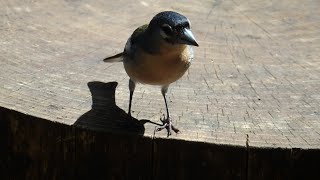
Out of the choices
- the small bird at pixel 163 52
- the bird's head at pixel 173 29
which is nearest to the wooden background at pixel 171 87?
the small bird at pixel 163 52

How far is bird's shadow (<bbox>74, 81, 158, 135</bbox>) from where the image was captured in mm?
2920

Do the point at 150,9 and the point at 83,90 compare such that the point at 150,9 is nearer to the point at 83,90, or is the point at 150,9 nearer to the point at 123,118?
the point at 83,90

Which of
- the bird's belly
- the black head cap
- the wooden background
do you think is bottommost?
the wooden background

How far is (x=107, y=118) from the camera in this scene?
10.0 feet

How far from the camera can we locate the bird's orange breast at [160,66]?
3.04 meters

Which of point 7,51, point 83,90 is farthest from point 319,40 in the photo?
point 7,51

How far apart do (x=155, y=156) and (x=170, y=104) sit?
50cm

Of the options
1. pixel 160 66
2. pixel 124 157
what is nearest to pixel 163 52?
pixel 160 66

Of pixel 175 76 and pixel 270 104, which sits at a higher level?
pixel 175 76

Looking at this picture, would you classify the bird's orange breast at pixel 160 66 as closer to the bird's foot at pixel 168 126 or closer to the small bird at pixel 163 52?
the small bird at pixel 163 52

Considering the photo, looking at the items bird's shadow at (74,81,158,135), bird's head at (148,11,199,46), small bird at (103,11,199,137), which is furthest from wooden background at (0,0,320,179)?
bird's head at (148,11,199,46)

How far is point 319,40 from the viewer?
175 inches

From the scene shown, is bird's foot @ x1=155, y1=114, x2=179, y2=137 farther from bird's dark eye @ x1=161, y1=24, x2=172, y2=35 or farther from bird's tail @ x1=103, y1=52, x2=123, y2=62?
bird's tail @ x1=103, y1=52, x2=123, y2=62

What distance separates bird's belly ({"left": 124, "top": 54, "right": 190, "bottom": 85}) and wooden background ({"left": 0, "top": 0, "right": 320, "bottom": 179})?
0.64 ft
